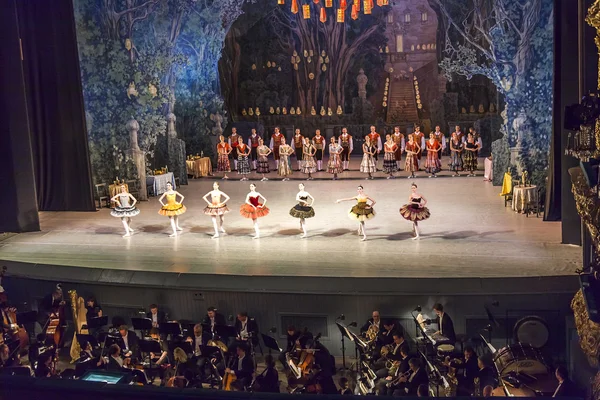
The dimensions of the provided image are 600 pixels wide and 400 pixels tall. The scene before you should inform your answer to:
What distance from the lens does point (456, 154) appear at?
21281mm

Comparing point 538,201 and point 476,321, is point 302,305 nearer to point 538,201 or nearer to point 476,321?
point 476,321

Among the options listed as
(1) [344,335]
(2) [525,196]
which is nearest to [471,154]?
(2) [525,196]

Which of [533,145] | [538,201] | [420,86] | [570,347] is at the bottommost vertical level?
[570,347]

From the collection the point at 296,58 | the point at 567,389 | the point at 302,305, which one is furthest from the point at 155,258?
the point at 296,58

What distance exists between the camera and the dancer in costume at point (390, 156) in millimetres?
20975

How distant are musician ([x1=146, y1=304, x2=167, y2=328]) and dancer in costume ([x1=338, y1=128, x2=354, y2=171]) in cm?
1110

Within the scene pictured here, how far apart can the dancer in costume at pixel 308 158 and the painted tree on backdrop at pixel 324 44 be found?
534 cm

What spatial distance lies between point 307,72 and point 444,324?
17.7 metres

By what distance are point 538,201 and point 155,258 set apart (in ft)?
26.1

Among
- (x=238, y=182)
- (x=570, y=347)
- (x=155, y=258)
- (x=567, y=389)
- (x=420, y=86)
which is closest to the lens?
(x=567, y=389)

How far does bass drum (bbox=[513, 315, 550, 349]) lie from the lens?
9.98 metres

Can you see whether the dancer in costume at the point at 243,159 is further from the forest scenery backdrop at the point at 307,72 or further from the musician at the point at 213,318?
the musician at the point at 213,318

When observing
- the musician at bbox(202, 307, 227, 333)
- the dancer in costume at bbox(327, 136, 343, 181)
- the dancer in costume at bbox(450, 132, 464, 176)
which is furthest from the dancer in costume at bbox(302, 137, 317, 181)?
the musician at bbox(202, 307, 227, 333)

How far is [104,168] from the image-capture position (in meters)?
18.6
